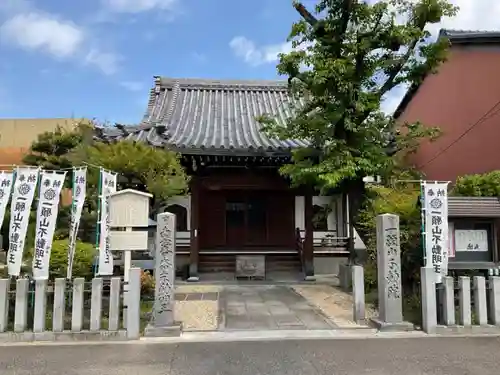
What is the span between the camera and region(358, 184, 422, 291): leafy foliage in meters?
8.84

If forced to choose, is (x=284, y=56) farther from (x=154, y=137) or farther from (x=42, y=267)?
(x=42, y=267)

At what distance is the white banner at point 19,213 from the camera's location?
7.54 metres

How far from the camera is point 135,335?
22.1 ft

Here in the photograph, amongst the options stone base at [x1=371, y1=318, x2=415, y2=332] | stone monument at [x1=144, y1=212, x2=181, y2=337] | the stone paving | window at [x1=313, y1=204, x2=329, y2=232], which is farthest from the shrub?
window at [x1=313, y1=204, x2=329, y2=232]

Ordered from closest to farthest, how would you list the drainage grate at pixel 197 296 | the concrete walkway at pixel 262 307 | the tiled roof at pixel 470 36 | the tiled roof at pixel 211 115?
the concrete walkway at pixel 262 307, the drainage grate at pixel 197 296, the tiled roof at pixel 470 36, the tiled roof at pixel 211 115

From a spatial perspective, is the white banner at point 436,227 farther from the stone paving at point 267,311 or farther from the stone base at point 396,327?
the stone paving at point 267,311

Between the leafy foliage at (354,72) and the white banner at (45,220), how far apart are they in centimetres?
522

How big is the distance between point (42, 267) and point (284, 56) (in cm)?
667

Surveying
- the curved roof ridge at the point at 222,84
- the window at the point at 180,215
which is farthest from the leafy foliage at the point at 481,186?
the curved roof ridge at the point at 222,84

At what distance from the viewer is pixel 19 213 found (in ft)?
25.2

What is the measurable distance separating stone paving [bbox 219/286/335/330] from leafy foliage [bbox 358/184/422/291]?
6.09 ft

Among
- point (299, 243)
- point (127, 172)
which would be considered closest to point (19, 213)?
point (127, 172)

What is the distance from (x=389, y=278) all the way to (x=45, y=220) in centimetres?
597

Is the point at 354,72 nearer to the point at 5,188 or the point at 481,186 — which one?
the point at 481,186
